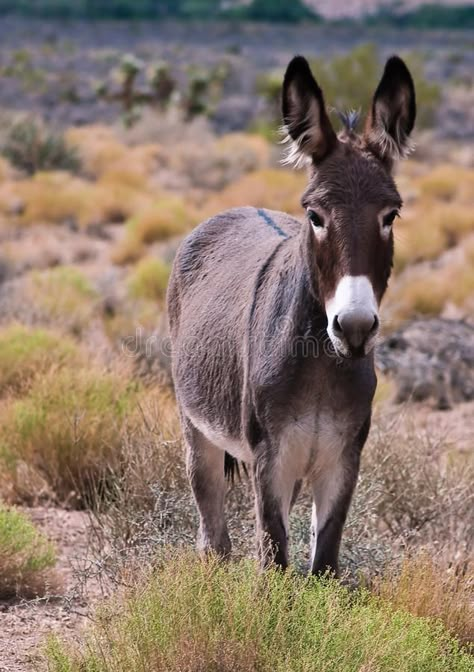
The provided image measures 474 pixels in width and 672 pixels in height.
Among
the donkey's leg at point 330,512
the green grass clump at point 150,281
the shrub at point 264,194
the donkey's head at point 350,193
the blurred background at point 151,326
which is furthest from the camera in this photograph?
the shrub at point 264,194

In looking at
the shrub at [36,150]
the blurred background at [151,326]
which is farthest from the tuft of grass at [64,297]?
→ the shrub at [36,150]

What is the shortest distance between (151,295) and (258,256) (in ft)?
33.1

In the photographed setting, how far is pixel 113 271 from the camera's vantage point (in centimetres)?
1684

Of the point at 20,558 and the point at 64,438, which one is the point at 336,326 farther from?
the point at 64,438

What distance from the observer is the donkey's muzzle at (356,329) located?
4.21 metres

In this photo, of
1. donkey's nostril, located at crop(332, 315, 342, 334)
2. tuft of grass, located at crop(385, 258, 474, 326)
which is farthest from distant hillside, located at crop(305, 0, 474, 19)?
donkey's nostril, located at crop(332, 315, 342, 334)

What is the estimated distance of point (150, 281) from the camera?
16.1m

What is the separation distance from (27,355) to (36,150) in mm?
18503

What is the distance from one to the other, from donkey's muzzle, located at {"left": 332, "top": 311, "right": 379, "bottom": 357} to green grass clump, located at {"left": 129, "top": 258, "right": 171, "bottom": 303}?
37.3ft

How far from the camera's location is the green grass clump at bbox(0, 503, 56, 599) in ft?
20.7

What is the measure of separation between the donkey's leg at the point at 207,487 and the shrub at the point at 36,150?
22.0m

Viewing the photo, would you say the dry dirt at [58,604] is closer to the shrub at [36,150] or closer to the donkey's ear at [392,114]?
the donkey's ear at [392,114]

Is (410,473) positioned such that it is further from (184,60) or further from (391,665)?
(184,60)

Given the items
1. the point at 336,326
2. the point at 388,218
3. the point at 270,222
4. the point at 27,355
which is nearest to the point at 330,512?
the point at 336,326
